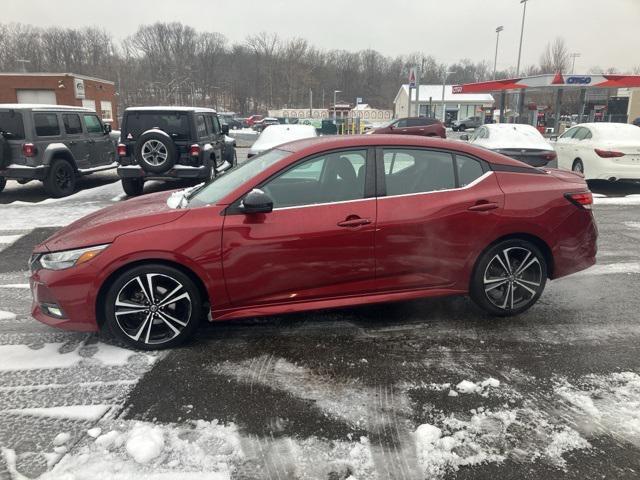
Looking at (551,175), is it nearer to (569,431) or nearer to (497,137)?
(569,431)

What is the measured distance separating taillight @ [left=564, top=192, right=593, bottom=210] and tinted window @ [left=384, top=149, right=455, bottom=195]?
43.8 inches

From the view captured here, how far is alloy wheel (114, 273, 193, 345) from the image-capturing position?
3.60m

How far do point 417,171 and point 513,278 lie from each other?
4.22ft

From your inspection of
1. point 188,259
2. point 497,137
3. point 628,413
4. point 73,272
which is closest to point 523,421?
point 628,413

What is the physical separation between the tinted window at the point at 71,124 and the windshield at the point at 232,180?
8.53 metres

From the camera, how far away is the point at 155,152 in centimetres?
989

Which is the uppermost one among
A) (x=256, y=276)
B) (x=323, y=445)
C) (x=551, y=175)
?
(x=551, y=175)

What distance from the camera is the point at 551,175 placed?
444cm

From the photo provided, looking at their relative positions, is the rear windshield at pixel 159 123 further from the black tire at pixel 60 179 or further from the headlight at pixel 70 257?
the headlight at pixel 70 257

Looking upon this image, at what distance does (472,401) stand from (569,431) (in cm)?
56

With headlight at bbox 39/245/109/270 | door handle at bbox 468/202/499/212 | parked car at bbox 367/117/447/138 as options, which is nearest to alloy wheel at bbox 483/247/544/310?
door handle at bbox 468/202/499/212

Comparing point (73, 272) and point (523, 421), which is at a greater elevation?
point (73, 272)

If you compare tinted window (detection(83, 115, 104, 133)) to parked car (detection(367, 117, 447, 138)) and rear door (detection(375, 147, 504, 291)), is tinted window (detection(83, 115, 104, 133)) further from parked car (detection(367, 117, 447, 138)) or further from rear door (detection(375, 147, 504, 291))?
parked car (detection(367, 117, 447, 138))

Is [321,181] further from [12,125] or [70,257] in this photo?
[12,125]
